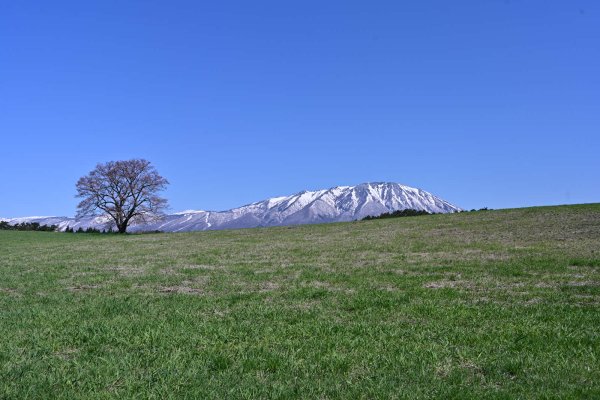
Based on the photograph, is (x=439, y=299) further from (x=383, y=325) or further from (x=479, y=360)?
(x=479, y=360)

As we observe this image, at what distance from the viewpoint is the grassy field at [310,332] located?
8.05m

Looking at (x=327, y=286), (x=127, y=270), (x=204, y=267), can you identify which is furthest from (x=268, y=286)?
(x=127, y=270)

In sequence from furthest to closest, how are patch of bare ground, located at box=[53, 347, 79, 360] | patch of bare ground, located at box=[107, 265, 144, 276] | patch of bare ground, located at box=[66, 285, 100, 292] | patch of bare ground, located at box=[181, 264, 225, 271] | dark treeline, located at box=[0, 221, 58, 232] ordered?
dark treeline, located at box=[0, 221, 58, 232]
patch of bare ground, located at box=[181, 264, 225, 271]
patch of bare ground, located at box=[107, 265, 144, 276]
patch of bare ground, located at box=[66, 285, 100, 292]
patch of bare ground, located at box=[53, 347, 79, 360]

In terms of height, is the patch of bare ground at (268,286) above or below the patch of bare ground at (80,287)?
below

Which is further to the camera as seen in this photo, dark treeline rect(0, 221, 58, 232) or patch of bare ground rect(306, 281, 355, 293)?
dark treeline rect(0, 221, 58, 232)

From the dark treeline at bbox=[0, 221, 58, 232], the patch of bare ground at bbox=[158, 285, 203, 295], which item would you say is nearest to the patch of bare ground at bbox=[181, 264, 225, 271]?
the patch of bare ground at bbox=[158, 285, 203, 295]

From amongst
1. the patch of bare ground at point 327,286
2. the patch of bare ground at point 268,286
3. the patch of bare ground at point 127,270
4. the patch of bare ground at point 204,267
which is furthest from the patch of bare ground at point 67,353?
the patch of bare ground at point 204,267

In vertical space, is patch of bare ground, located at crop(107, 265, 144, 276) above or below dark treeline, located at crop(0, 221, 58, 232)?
below

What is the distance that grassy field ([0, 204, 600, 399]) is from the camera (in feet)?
26.4

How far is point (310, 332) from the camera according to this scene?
11.5m

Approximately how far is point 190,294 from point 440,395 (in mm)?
12095

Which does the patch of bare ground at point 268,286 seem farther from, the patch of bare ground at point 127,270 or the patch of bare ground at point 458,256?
the patch of bare ground at point 458,256

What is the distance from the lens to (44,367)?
8.99m

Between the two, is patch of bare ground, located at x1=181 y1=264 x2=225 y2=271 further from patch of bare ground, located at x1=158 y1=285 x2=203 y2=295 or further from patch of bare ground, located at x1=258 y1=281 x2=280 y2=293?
patch of bare ground, located at x1=258 y1=281 x2=280 y2=293
